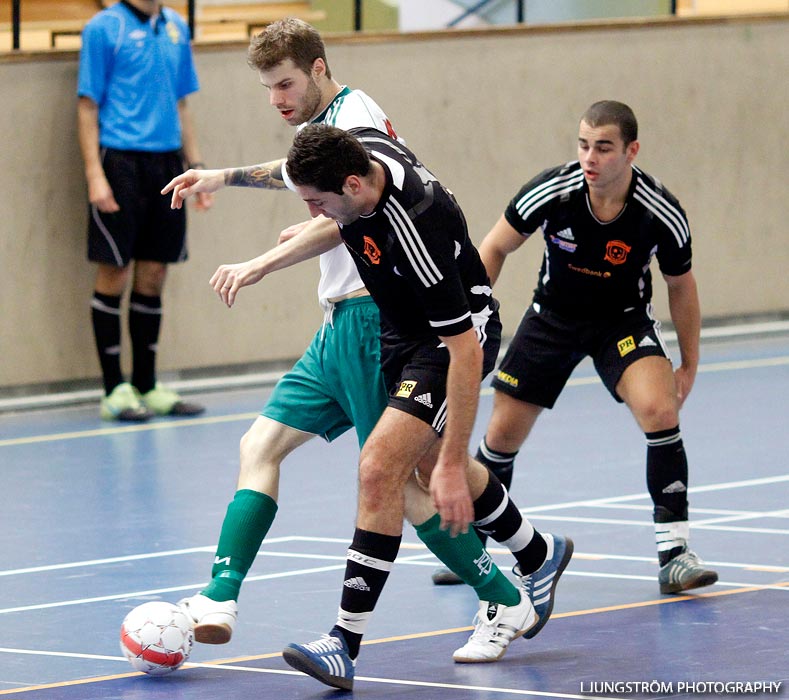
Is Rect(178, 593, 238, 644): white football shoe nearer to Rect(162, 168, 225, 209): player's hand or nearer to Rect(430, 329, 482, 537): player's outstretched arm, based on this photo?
Rect(430, 329, 482, 537): player's outstretched arm

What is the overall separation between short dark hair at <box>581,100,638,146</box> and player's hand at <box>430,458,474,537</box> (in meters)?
1.83

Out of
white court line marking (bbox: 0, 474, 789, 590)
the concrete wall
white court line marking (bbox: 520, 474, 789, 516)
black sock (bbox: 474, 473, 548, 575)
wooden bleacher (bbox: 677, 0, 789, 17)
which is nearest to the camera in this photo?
black sock (bbox: 474, 473, 548, 575)

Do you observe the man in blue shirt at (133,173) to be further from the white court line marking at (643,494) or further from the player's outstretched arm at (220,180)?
the player's outstretched arm at (220,180)

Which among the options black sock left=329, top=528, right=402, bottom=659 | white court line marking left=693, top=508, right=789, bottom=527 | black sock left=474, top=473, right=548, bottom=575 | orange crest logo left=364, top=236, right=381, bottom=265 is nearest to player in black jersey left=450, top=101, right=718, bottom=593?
black sock left=474, top=473, right=548, bottom=575

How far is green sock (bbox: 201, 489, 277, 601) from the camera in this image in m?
5.36

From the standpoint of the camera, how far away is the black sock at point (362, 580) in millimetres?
5012

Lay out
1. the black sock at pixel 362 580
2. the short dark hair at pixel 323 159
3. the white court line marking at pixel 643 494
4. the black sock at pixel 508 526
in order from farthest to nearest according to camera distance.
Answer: the white court line marking at pixel 643 494, the black sock at pixel 508 526, the black sock at pixel 362 580, the short dark hair at pixel 323 159

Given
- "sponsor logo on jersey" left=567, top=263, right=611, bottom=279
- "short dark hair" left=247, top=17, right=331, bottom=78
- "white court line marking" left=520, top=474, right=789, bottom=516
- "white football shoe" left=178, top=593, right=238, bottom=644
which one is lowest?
"white court line marking" left=520, top=474, right=789, bottom=516

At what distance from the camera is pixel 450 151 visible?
1252 centimetres

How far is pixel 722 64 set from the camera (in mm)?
13562

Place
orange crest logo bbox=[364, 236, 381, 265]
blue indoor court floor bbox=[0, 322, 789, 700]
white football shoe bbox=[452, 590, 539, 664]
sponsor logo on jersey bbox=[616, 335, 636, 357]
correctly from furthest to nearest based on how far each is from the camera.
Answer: sponsor logo on jersey bbox=[616, 335, 636, 357] → white football shoe bbox=[452, 590, 539, 664] → blue indoor court floor bbox=[0, 322, 789, 700] → orange crest logo bbox=[364, 236, 381, 265]

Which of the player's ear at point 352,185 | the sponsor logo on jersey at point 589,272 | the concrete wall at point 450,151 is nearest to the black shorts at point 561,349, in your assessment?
the sponsor logo on jersey at point 589,272

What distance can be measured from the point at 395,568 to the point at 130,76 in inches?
186

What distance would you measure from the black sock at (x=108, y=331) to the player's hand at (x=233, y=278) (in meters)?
5.52
